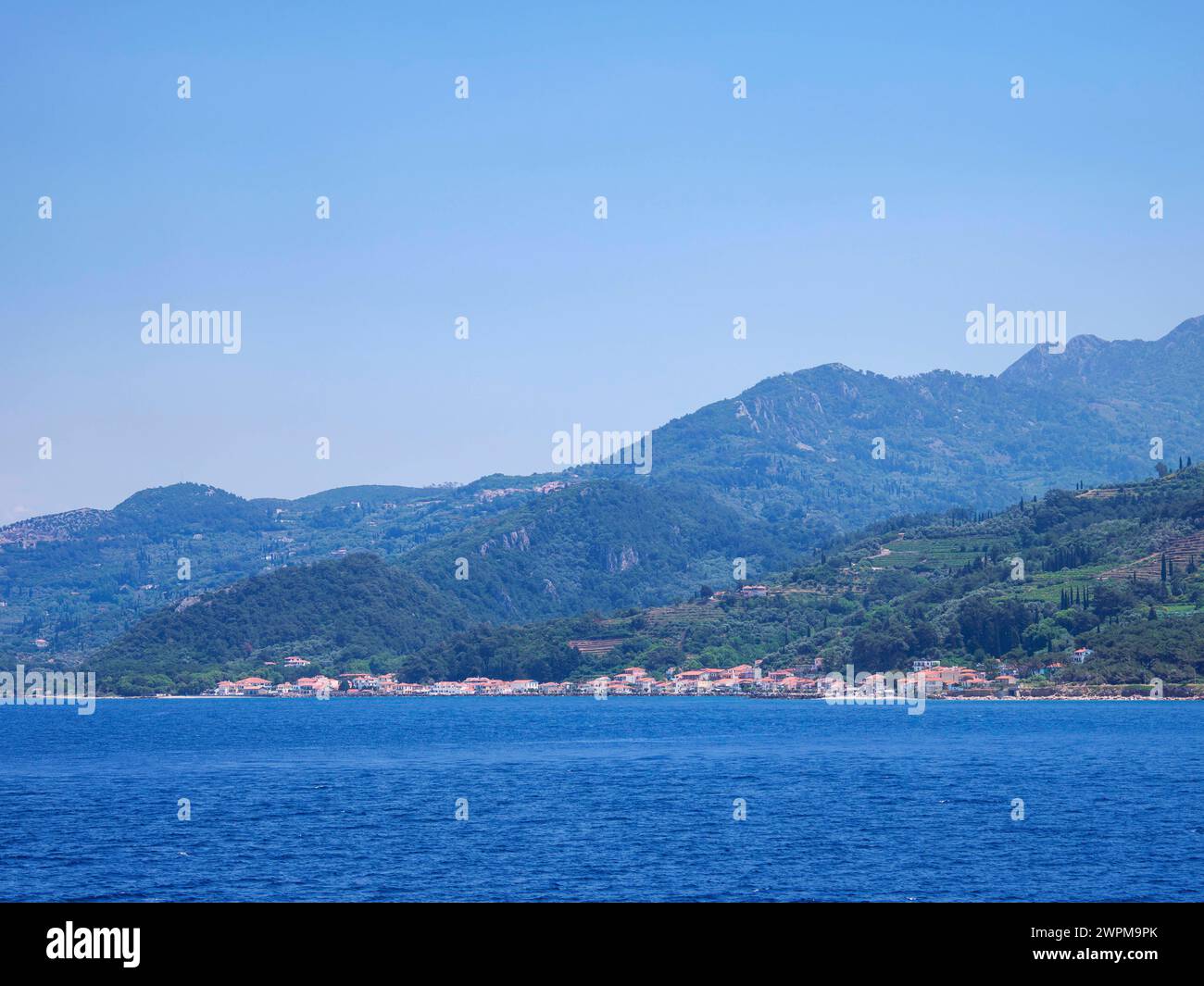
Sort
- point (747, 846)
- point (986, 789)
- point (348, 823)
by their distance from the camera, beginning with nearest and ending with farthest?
1. point (747, 846)
2. point (348, 823)
3. point (986, 789)

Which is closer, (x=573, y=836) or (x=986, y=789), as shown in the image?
(x=573, y=836)
